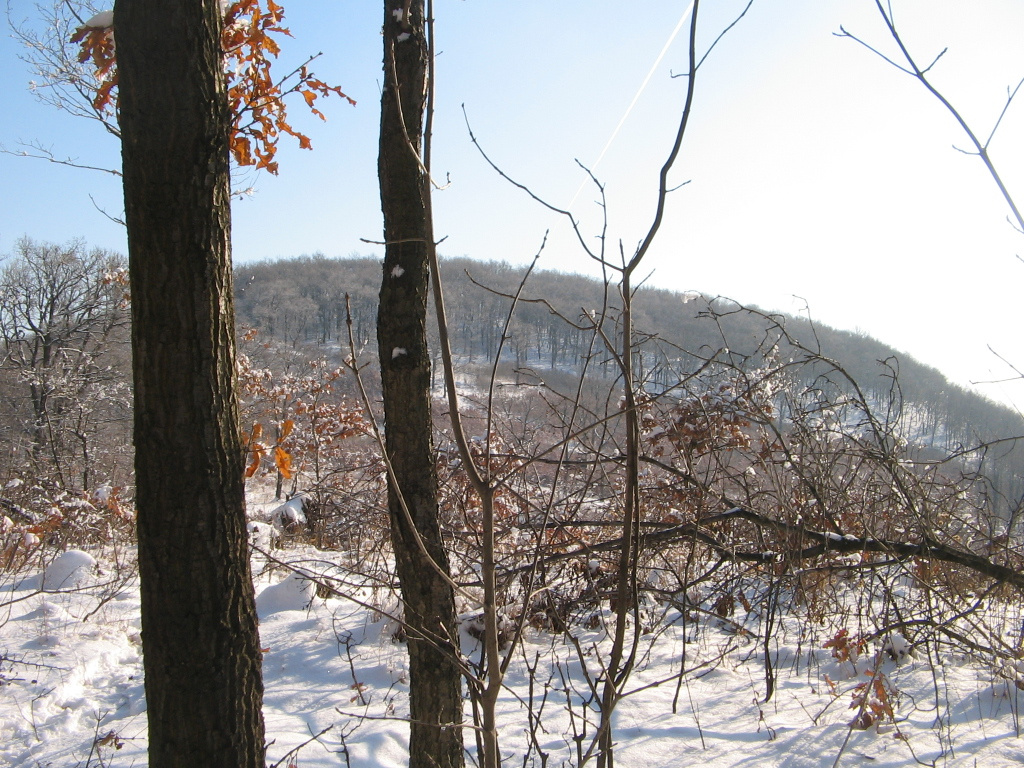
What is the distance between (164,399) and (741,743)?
3206 millimetres

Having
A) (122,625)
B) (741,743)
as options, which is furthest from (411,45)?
(122,625)

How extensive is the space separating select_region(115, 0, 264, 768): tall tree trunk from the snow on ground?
0.90m

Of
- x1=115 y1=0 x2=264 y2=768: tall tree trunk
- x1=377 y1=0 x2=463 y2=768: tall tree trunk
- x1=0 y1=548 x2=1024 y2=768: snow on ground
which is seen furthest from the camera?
x1=0 y1=548 x2=1024 y2=768: snow on ground

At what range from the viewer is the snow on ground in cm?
300

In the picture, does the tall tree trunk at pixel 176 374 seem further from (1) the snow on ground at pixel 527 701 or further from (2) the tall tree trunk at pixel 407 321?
(2) the tall tree trunk at pixel 407 321

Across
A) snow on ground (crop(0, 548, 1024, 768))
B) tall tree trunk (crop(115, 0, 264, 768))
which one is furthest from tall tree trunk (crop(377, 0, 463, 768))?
tall tree trunk (crop(115, 0, 264, 768))

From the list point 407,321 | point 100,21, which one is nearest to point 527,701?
point 407,321

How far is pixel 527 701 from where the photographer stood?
387 centimetres

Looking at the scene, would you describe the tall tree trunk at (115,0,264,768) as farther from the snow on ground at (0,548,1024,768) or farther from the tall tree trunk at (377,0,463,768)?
the tall tree trunk at (377,0,463,768)

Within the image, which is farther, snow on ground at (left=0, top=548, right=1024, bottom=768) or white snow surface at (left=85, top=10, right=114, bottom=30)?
snow on ground at (left=0, top=548, right=1024, bottom=768)

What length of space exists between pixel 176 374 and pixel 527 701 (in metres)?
3.19

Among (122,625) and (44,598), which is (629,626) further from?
(44,598)

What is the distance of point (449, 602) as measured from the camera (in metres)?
2.76

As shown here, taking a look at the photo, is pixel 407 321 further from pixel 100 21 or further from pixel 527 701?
pixel 527 701
